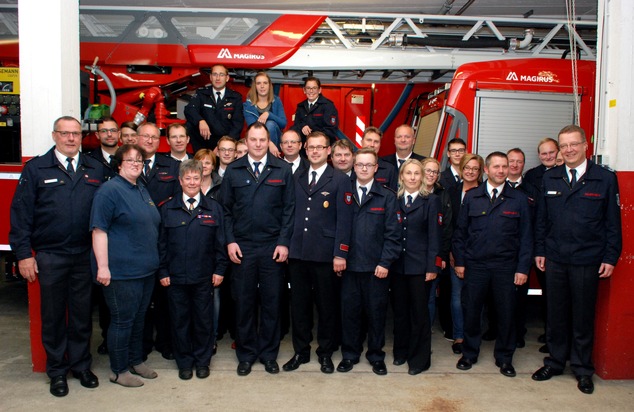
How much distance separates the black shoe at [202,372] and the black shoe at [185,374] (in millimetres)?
52

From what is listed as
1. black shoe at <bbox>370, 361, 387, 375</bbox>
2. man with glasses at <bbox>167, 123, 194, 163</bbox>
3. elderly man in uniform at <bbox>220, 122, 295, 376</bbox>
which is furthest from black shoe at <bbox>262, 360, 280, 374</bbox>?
man with glasses at <bbox>167, 123, 194, 163</bbox>

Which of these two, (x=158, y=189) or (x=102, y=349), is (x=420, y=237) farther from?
(x=102, y=349)

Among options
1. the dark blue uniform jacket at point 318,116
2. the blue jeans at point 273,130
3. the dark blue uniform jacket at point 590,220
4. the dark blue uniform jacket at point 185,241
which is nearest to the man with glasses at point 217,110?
the blue jeans at point 273,130

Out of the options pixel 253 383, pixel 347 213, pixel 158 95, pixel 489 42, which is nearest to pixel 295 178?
pixel 347 213

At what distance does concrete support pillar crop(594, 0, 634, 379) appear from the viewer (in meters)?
4.31

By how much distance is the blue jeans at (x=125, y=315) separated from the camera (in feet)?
13.1

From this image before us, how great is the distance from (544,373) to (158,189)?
3.57 m

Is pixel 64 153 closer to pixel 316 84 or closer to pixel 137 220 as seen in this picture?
pixel 137 220

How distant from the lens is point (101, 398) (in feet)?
13.0

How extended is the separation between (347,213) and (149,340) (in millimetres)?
2093

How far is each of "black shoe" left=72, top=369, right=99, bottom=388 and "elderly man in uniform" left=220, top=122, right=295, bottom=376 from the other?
110cm

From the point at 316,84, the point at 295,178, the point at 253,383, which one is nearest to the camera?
the point at 253,383

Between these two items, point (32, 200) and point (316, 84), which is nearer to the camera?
point (32, 200)

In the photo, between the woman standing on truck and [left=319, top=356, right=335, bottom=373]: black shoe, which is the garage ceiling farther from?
[left=319, top=356, right=335, bottom=373]: black shoe
